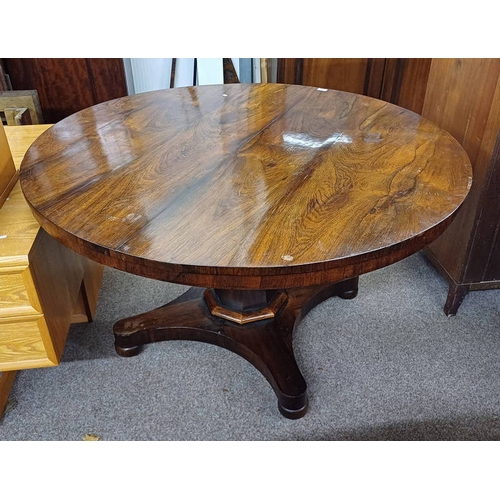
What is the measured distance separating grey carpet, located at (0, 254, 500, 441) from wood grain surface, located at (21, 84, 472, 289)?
643 mm

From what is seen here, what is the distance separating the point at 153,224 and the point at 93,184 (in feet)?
0.72

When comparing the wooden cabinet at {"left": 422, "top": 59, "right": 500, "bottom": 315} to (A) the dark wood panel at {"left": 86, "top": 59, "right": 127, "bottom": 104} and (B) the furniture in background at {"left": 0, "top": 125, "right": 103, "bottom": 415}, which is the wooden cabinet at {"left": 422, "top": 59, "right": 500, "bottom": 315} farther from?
(A) the dark wood panel at {"left": 86, "top": 59, "right": 127, "bottom": 104}

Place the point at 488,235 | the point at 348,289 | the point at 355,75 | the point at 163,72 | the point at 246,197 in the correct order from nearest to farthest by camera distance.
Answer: the point at 246,197
the point at 488,235
the point at 348,289
the point at 355,75
the point at 163,72

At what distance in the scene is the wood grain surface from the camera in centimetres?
78

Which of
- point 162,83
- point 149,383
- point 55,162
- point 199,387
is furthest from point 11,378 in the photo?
point 162,83

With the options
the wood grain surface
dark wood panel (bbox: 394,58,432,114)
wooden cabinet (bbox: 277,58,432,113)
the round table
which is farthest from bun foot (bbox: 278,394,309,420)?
wooden cabinet (bbox: 277,58,432,113)

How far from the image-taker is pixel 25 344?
117 cm

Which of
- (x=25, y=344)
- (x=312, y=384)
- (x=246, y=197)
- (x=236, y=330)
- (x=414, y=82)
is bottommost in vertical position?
(x=312, y=384)

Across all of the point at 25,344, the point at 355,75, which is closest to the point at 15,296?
the point at 25,344

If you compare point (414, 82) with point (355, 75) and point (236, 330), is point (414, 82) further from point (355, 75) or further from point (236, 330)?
point (236, 330)

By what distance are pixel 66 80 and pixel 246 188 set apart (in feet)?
6.17

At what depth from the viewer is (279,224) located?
84cm

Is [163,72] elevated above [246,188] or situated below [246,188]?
below

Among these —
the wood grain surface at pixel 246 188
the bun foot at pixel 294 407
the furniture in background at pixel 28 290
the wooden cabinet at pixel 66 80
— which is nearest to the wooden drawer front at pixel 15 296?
the furniture in background at pixel 28 290
